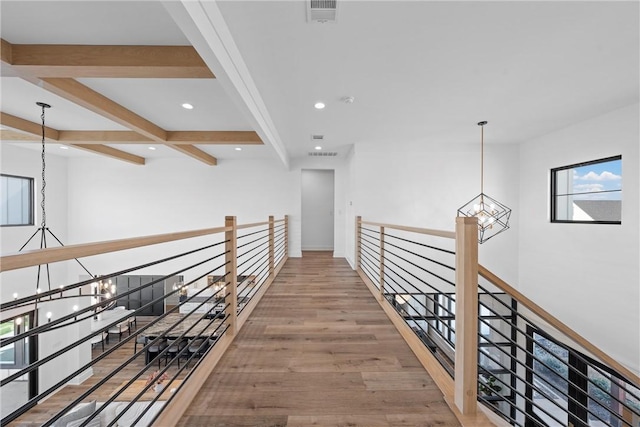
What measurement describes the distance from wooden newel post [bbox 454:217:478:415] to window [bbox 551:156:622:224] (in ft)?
12.7

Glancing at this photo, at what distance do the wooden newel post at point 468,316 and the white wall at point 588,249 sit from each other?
3.59 metres

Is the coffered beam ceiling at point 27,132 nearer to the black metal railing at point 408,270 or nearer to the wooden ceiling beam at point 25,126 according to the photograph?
the wooden ceiling beam at point 25,126

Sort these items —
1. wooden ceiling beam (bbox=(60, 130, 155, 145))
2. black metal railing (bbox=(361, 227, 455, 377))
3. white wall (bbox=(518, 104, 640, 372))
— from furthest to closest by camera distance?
wooden ceiling beam (bbox=(60, 130, 155, 145)) < white wall (bbox=(518, 104, 640, 372)) < black metal railing (bbox=(361, 227, 455, 377))

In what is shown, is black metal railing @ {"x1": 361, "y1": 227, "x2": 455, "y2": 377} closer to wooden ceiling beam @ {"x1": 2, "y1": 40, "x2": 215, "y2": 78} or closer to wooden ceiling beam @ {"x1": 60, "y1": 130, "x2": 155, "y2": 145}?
wooden ceiling beam @ {"x1": 2, "y1": 40, "x2": 215, "y2": 78}

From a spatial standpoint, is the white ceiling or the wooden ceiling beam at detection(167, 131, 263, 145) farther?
the wooden ceiling beam at detection(167, 131, 263, 145)

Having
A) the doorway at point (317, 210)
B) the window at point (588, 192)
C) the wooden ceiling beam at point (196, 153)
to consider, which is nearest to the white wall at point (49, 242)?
the wooden ceiling beam at point (196, 153)

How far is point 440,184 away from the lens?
5.48 m

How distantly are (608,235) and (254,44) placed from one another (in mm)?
4986

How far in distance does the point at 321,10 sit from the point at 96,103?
285 cm

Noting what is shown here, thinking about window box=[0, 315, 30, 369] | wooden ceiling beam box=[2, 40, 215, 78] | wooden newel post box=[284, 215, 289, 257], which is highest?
wooden ceiling beam box=[2, 40, 215, 78]

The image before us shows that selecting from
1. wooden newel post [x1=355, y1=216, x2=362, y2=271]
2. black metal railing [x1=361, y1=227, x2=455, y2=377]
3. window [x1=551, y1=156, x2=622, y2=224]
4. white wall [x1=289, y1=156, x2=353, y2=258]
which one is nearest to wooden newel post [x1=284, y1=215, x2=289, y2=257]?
white wall [x1=289, y1=156, x2=353, y2=258]

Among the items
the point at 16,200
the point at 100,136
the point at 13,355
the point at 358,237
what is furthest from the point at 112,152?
the point at 358,237

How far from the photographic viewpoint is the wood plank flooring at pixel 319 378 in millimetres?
1496

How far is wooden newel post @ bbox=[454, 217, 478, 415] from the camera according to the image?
143 centimetres
